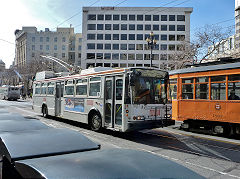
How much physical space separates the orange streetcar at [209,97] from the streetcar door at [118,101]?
421 cm

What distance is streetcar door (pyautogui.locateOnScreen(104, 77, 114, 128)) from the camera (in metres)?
9.37

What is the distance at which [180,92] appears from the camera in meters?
11.8

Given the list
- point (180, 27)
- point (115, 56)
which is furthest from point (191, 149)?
point (180, 27)

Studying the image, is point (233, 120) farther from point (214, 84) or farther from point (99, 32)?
point (99, 32)

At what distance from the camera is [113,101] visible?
30.6 feet

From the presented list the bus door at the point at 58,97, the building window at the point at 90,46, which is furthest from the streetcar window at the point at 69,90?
the building window at the point at 90,46

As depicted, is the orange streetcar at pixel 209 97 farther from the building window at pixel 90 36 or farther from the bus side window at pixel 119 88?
the building window at pixel 90 36

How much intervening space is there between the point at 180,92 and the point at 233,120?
123 inches

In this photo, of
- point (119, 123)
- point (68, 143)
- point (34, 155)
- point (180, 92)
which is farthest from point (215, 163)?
point (180, 92)

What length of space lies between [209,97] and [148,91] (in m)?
3.28

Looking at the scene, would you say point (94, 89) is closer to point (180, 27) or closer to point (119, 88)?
point (119, 88)

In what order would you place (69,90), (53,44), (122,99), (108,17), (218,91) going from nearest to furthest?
(122,99) < (218,91) < (69,90) < (108,17) < (53,44)

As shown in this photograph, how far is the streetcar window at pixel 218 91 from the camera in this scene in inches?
386

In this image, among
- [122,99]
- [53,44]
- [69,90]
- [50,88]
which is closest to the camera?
[122,99]
